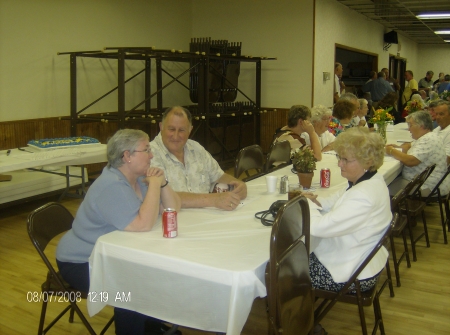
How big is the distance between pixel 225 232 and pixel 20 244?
2.61 metres

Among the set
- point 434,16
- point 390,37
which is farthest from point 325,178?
point 390,37

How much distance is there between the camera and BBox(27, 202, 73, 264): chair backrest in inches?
84.9

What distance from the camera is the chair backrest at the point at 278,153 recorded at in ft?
13.7

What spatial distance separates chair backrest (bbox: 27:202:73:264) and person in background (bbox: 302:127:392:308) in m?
1.18

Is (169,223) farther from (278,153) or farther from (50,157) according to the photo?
(50,157)

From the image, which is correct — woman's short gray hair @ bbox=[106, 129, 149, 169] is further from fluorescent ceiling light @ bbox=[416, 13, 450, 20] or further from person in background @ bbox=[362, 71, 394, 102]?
fluorescent ceiling light @ bbox=[416, 13, 450, 20]

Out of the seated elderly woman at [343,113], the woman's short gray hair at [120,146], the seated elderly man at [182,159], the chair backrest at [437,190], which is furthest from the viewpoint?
the seated elderly woman at [343,113]

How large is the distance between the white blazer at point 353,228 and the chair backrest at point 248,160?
5.01 feet

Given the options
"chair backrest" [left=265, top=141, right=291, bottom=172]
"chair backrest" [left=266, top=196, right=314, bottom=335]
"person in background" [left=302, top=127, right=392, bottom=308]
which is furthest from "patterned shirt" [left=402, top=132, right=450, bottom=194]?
"chair backrest" [left=266, top=196, right=314, bottom=335]

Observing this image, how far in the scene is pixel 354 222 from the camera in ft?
7.01

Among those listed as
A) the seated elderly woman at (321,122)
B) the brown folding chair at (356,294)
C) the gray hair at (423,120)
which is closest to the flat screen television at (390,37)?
the seated elderly woman at (321,122)

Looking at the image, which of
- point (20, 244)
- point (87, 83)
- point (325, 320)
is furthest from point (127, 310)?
point (87, 83)

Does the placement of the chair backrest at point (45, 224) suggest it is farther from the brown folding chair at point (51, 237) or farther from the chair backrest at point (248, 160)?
the chair backrest at point (248, 160)

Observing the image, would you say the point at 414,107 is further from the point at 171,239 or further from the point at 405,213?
the point at 171,239
